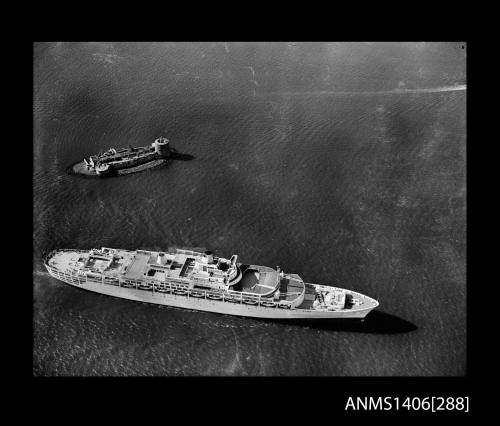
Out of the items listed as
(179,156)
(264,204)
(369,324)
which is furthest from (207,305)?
(179,156)

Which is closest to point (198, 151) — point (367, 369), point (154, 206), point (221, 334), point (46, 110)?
point (154, 206)

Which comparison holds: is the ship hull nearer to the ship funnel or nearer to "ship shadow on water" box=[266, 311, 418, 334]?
"ship shadow on water" box=[266, 311, 418, 334]

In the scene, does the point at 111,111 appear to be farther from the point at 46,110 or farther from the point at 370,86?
the point at 370,86

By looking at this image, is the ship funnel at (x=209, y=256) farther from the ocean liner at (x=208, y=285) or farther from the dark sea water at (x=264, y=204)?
the dark sea water at (x=264, y=204)

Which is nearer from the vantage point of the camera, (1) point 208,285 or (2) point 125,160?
(1) point 208,285

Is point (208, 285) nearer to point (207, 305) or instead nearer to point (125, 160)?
point (207, 305)

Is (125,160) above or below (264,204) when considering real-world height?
above

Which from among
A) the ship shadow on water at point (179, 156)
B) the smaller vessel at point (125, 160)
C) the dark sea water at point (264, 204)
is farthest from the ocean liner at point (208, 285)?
the ship shadow on water at point (179, 156)
